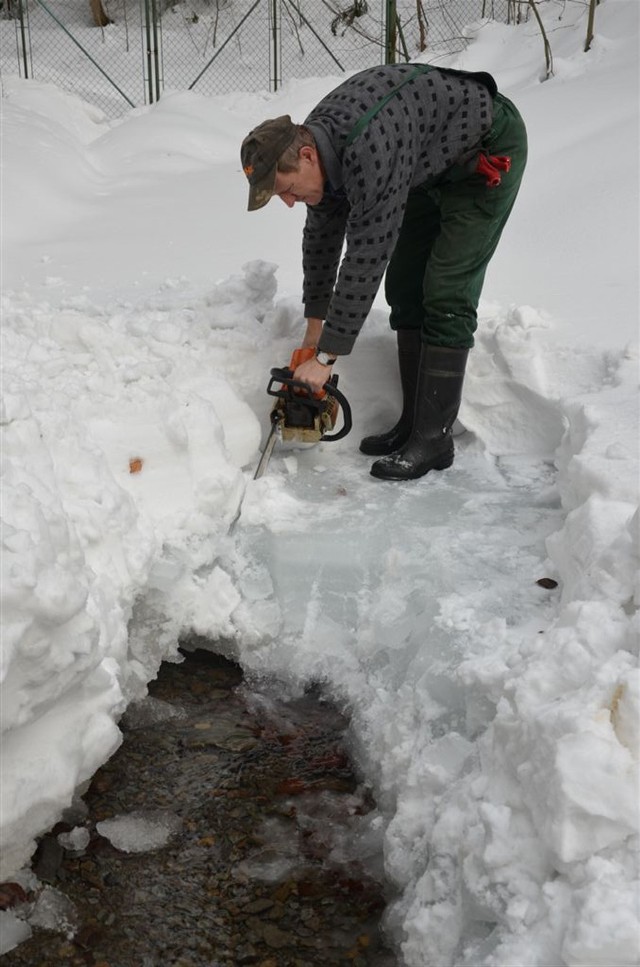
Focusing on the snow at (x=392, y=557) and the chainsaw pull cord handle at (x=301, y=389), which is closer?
the snow at (x=392, y=557)

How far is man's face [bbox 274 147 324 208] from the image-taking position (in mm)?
2582

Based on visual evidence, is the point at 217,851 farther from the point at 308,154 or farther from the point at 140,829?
the point at 308,154

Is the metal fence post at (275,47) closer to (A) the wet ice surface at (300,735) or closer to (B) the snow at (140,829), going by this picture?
(A) the wet ice surface at (300,735)

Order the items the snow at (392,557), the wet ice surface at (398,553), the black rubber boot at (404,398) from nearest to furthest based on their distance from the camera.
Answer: the snow at (392,557)
the wet ice surface at (398,553)
the black rubber boot at (404,398)

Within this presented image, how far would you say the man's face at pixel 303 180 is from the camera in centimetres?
258

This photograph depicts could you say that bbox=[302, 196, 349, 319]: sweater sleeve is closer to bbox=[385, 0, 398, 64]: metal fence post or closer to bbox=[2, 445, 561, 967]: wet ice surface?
bbox=[2, 445, 561, 967]: wet ice surface

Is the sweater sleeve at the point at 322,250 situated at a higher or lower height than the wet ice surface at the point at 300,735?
A: higher

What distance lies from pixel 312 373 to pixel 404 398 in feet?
1.92

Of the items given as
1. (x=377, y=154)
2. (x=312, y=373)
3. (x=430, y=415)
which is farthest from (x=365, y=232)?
(x=430, y=415)

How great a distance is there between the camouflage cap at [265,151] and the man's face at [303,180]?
0.16ft

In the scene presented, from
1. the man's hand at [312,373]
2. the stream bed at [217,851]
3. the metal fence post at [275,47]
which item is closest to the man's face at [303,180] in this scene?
the man's hand at [312,373]

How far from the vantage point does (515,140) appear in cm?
300

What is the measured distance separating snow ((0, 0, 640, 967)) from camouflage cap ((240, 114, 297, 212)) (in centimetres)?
76

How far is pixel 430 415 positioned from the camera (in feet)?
10.5
